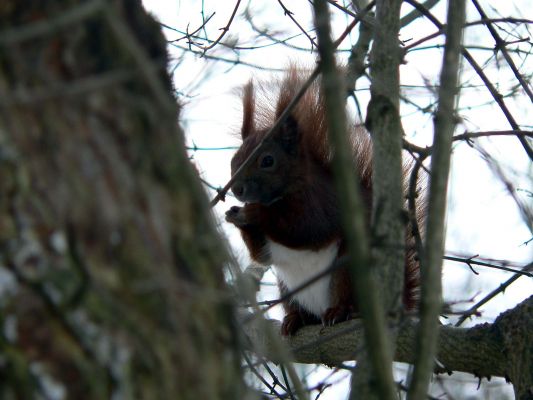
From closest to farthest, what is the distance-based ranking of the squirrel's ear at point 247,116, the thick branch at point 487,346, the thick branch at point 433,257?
the thick branch at point 433,257 < the thick branch at point 487,346 < the squirrel's ear at point 247,116

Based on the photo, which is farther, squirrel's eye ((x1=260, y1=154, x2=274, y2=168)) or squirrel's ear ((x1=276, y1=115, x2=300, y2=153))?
squirrel's ear ((x1=276, y1=115, x2=300, y2=153))

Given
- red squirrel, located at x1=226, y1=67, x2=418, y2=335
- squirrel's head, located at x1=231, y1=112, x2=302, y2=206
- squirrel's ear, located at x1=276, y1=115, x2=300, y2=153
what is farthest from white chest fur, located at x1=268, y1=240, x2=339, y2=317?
squirrel's ear, located at x1=276, y1=115, x2=300, y2=153

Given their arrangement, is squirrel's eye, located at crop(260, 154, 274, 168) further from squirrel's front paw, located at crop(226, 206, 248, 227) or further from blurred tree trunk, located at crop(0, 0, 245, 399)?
Answer: blurred tree trunk, located at crop(0, 0, 245, 399)

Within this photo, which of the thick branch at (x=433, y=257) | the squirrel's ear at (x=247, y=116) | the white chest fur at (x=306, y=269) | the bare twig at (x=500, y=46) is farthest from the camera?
the squirrel's ear at (x=247, y=116)

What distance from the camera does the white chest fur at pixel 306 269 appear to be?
4629mm

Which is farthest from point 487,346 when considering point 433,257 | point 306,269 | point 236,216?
point 236,216

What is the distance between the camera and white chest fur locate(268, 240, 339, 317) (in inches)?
182

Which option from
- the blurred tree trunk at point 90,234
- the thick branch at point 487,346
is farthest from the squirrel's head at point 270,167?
the blurred tree trunk at point 90,234

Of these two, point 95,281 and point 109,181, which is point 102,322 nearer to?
point 95,281

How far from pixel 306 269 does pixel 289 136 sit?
2.96 feet

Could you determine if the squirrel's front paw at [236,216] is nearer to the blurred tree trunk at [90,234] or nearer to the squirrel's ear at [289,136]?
the squirrel's ear at [289,136]

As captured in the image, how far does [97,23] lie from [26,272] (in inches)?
18.3

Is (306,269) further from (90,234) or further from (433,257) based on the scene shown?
(90,234)

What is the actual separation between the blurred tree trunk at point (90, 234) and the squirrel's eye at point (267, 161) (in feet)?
11.3
